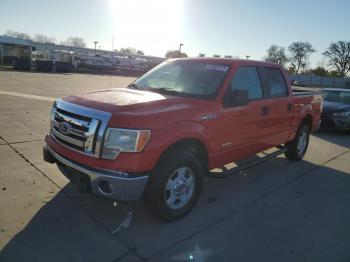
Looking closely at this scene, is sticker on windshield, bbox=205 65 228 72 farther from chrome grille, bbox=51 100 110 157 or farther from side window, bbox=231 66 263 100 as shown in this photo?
chrome grille, bbox=51 100 110 157

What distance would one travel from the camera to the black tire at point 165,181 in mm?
3629

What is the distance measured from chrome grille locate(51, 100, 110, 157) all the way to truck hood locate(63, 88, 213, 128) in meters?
0.09

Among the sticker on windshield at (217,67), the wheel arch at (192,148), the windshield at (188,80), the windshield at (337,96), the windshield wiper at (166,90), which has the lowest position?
the wheel arch at (192,148)

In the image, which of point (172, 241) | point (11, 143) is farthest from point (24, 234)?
point (11, 143)

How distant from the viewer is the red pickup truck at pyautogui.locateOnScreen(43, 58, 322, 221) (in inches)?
135

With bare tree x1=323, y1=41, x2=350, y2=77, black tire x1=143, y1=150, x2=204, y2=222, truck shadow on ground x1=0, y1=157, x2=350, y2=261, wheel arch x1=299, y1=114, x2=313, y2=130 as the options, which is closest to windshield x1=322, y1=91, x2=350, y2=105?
wheel arch x1=299, y1=114, x2=313, y2=130

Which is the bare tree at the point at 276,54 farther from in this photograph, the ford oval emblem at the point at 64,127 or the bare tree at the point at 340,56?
the ford oval emblem at the point at 64,127

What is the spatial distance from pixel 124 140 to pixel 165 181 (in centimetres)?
66

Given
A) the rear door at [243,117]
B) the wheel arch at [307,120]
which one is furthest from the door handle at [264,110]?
the wheel arch at [307,120]

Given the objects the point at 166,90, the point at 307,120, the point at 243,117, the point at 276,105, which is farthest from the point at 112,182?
the point at 307,120

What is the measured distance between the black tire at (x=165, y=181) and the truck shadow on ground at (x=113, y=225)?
0.14m

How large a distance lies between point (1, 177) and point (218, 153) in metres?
3.06

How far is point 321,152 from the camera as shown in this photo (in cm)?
803

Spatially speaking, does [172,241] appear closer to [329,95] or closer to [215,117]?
[215,117]
